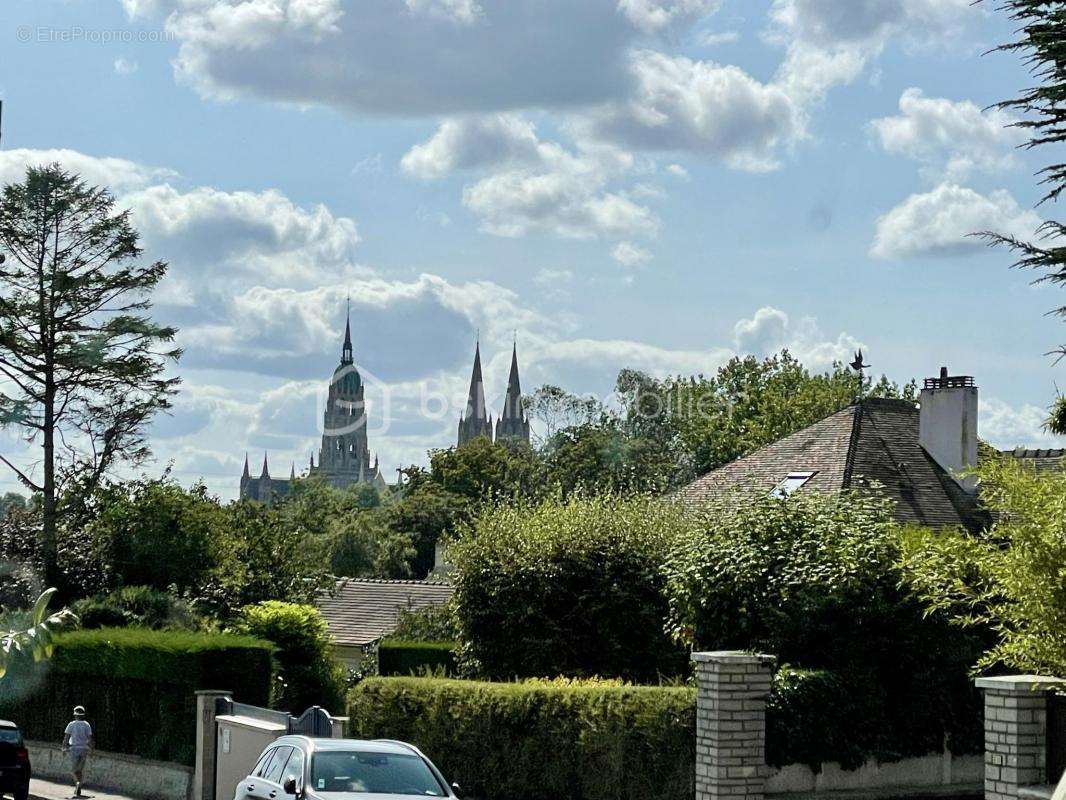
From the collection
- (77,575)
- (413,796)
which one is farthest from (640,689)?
(77,575)

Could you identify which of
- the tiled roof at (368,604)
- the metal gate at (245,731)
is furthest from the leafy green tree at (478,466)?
the metal gate at (245,731)

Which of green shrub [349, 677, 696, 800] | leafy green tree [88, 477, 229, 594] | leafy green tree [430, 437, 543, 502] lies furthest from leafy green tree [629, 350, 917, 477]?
green shrub [349, 677, 696, 800]

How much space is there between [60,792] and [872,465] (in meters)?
17.7

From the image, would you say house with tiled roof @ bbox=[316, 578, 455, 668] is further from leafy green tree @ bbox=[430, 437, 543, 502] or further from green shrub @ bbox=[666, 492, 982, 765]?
leafy green tree @ bbox=[430, 437, 543, 502]

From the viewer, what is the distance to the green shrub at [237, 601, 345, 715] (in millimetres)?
33562

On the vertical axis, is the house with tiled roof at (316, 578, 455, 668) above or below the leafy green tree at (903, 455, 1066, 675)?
below

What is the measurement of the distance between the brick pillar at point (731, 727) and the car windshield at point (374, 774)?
3.79m

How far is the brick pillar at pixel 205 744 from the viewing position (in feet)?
85.3

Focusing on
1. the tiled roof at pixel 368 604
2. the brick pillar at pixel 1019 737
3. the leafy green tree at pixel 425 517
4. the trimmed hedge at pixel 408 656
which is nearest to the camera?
the brick pillar at pixel 1019 737

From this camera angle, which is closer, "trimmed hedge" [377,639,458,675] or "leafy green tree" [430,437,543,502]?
"trimmed hedge" [377,639,458,675]

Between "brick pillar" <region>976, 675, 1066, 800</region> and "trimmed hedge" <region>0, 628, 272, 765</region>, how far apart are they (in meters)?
16.8

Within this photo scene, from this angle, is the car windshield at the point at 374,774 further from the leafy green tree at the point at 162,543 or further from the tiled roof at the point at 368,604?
the tiled roof at the point at 368,604

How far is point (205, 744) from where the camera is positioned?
26.1 meters

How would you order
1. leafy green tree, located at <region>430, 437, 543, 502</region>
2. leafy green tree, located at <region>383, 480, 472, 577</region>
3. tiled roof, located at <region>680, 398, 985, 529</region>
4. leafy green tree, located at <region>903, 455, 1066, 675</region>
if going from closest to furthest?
leafy green tree, located at <region>903, 455, 1066, 675</region>, tiled roof, located at <region>680, 398, 985, 529</region>, leafy green tree, located at <region>430, 437, 543, 502</region>, leafy green tree, located at <region>383, 480, 472, 577</region>
